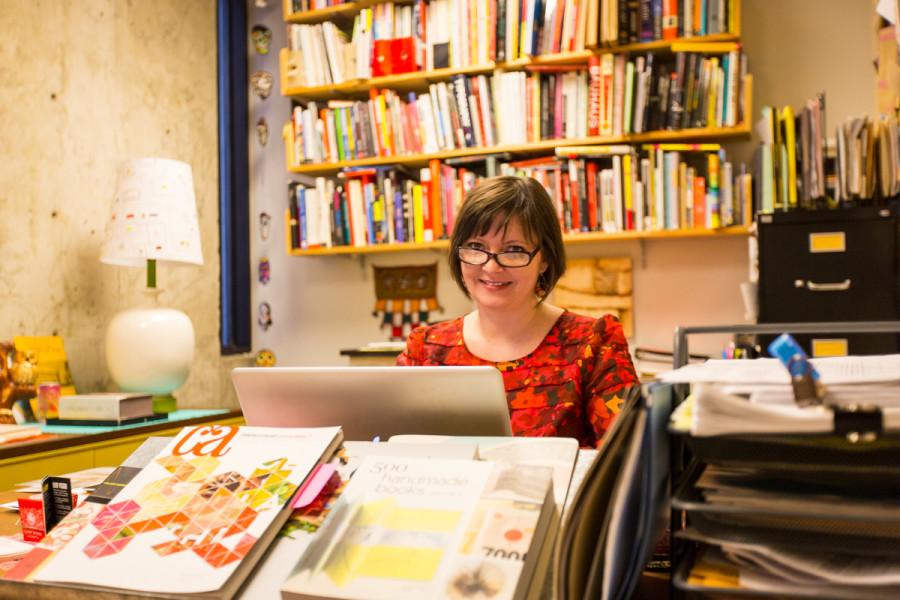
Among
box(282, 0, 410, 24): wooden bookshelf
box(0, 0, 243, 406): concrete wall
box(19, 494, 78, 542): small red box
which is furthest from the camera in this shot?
box(282, 0, 410, 24): wooden bookshelf

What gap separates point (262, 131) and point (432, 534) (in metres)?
3.42

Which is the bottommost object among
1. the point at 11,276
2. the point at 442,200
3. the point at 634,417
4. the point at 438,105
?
the point at 634,417

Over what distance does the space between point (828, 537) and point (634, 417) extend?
0.51 feet

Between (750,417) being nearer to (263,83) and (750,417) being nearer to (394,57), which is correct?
(394,57)

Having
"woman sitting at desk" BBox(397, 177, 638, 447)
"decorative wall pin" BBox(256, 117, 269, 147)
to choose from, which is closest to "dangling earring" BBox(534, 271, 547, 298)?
"woman sitting at desk" BBox(397, 177, 638, 447)

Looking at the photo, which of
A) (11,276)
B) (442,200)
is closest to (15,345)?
(11,276)

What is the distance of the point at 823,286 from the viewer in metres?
2.29

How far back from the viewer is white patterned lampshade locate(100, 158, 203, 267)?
2.55 m

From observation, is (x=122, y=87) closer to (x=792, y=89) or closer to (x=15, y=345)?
(x=15, y=345)

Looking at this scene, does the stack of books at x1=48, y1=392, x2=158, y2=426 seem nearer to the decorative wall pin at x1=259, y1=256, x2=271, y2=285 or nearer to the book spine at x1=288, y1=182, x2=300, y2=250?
the book spine at x1=288, y1=182, x2=300, y2=250

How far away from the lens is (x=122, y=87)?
3.10 metres

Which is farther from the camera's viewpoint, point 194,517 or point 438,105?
point 438,105

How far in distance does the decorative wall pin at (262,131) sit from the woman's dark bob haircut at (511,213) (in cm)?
225

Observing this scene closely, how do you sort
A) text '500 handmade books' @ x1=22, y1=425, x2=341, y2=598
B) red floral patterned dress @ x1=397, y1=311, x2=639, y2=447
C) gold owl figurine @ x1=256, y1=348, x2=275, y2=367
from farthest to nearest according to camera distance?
gold owl figurine @ x1=256, y1=348, x2=275, y2=367 < red floral patterned dress @ x1=397, y1=311, x2=639, y2=447 < text '500 handmade books' @ x1=22, y1=425, x2=341, y2=598
